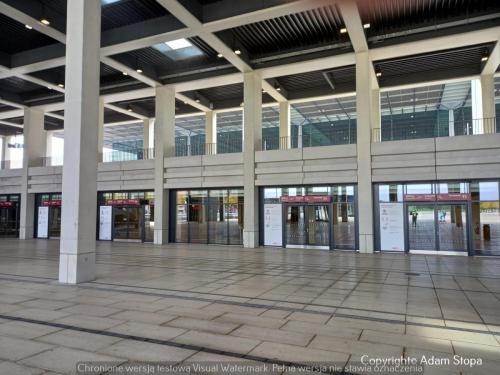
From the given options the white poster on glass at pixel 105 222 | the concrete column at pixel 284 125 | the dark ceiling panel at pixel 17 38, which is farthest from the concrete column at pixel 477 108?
the white poster on glass at pixel 105 222

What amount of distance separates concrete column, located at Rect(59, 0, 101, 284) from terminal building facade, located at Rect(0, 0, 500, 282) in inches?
1.5

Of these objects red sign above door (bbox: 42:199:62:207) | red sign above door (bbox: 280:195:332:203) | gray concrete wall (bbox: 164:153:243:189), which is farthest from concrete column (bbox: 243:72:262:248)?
red sign above door (bbox: 42:199:62:207)

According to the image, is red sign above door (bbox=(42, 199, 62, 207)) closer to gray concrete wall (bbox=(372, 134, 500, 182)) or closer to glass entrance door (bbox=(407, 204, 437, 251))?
gray concrete wall (bbox=(372, 134, 500, 182))

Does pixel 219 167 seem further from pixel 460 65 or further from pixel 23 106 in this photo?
pixel 23 106

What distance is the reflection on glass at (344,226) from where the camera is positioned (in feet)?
55.7

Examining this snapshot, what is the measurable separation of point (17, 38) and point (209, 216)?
39.7 feet

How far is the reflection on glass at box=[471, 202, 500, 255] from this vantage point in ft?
48.4

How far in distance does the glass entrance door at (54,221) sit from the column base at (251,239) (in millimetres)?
13250

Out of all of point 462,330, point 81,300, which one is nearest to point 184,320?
point 81,300

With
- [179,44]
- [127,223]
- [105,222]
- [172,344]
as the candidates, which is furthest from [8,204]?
[172,344]

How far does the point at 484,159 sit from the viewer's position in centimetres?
1459

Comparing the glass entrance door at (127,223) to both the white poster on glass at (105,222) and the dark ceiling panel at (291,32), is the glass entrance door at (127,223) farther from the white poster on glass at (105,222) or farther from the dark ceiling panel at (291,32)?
the dark ceiling panel at (291,32)

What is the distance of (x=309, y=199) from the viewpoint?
18.0 m

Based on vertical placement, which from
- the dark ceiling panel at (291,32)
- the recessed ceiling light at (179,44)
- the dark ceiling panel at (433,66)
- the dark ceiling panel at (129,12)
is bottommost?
the dark ceiling panel at (433,66)
